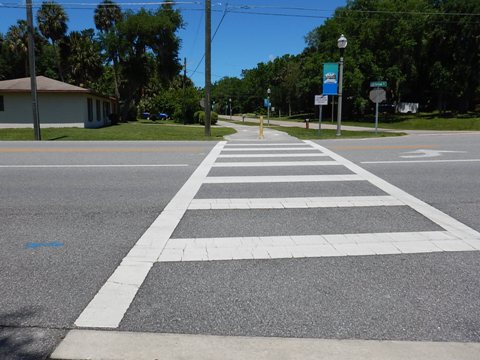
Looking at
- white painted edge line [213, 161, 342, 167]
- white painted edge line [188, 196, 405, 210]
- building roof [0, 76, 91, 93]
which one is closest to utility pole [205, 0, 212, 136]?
white painted edge line [213, 161, 342, 167]

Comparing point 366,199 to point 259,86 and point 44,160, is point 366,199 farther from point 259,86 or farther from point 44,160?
point 259,86

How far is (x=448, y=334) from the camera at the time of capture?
120 inches

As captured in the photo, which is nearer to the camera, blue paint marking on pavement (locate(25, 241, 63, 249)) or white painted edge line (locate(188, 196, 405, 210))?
blue paint marking on pavement (locate(25, 241, 63, 249))

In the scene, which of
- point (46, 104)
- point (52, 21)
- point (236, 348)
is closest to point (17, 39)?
point (52, 21)

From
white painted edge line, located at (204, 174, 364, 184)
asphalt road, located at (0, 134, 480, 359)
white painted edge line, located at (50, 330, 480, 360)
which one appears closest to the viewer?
white painted edge line, located at (50, 330, 480, 360)

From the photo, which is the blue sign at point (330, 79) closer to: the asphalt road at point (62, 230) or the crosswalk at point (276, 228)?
the asphalt road at point (62, 230)

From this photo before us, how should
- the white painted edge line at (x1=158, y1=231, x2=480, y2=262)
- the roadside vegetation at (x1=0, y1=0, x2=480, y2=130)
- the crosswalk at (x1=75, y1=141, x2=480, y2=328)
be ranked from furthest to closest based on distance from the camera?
the roadside vegetation at (x1=0, y1=0, x2=480, y2=130)
the white painted edge line at (x1=158, y1=231, x2=480, y2=262)
the crosswalk at (x1=75, y1=141, x2=480, y2=328)

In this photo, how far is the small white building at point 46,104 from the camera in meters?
28.1

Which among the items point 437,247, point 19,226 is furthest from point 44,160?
point 437,247

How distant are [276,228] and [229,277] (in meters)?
1.66

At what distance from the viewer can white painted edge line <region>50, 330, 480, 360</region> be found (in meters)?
2.77

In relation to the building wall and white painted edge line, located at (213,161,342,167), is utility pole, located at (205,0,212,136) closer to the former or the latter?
white painted edge line, located at (213,161,342,167)

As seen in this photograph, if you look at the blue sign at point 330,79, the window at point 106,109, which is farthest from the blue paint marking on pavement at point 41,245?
the window at point 106,109

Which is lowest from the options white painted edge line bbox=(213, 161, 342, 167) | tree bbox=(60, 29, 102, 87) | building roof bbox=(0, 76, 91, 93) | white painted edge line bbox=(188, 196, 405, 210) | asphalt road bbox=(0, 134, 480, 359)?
asphalt road bbox=(0, 134, 480, 359)
